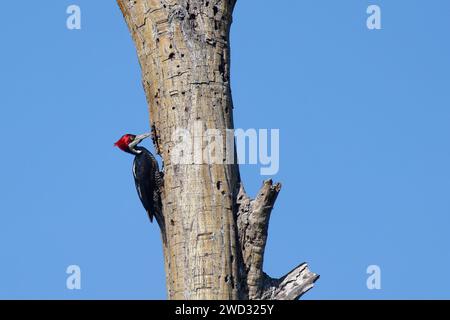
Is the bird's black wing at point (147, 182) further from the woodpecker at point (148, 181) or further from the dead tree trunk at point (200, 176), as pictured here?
the dead tree trunk at point (200, 176)

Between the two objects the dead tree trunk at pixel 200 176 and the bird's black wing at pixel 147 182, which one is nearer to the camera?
the dead tree trunk at pixel 200 176

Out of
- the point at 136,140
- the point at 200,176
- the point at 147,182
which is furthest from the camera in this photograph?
the point at 136,140

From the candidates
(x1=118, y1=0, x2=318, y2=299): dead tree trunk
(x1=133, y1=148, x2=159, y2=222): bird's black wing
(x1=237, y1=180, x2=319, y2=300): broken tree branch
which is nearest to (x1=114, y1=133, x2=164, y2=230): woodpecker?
(x1=133, y1=148, x2=159, y2=222): bird's black wing

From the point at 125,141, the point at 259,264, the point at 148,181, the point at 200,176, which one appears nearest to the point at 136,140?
the point at 125,141

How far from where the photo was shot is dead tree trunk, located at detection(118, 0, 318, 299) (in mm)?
9562

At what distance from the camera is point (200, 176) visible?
381 inches

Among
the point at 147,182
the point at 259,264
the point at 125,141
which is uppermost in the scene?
the point at 125,141

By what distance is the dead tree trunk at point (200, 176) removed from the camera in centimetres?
956

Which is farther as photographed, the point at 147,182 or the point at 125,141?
the point at 125,141

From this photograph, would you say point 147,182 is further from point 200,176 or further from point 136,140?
point 136,140

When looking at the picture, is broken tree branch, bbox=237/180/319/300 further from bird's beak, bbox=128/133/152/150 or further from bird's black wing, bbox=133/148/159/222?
bird's beak, bbox=128/133/152/150

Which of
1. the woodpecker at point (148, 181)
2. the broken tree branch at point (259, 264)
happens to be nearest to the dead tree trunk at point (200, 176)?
the broken tree branch at point (259, 264)
